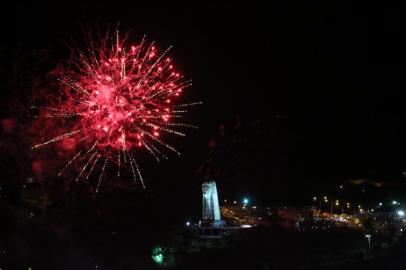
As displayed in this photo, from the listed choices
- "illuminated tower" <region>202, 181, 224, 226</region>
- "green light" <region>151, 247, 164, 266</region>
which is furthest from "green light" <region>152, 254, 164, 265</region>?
"illuminated tower" <region>202, 181, 224, 226</region>

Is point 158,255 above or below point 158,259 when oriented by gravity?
above

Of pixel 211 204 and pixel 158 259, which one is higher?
pixel 211 204

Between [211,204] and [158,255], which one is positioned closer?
[158,255]

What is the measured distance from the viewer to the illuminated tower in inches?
964

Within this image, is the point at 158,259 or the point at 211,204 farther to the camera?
the point at 211,204

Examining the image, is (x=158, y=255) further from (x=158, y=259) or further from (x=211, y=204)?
(x=211, y=204)

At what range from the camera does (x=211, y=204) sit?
983 inches

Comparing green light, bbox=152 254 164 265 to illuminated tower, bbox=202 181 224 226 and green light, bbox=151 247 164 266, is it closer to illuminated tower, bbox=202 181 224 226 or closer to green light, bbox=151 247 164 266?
green light, bbox=151 247 164 266

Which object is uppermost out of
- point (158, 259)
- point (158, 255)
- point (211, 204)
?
point (211, 204)

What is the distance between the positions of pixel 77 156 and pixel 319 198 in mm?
23731

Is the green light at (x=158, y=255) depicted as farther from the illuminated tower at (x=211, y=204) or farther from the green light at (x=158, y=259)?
the illuminated tower at (x=211, y=204)

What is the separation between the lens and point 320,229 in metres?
22.9

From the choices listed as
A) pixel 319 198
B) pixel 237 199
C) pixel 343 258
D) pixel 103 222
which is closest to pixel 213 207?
pixel 237 199

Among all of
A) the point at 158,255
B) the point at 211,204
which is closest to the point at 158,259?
the point at 158,255
